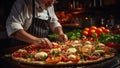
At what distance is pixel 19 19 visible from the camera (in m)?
3.50

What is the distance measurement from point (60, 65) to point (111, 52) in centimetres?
76

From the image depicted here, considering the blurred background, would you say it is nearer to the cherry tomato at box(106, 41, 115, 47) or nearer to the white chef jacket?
the white chef jacket

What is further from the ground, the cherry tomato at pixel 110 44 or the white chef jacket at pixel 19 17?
the white chef jacket at pixel 19 17

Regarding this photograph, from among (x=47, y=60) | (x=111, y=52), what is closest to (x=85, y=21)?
(x=111, y=52)

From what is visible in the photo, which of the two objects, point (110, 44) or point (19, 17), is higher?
point (19, 17)

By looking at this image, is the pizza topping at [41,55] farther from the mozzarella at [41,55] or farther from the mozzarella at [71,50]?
the mozzarella at [71,50]

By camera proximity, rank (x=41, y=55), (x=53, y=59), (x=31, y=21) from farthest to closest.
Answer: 1. (x=31, y=21)
2. (x=41, y=55)
3. (x=53, y=59)

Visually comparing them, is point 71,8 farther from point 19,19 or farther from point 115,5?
point 19,19

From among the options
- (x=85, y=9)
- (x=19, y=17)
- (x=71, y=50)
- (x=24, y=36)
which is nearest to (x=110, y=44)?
(x=71, y=50)

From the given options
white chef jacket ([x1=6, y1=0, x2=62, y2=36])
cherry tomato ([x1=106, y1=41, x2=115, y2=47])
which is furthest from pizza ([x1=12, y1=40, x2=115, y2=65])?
white chef jacket ([x1=6, y1=0, x2=62, y2=36])

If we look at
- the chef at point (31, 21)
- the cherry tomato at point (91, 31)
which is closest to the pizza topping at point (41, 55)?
the chef at point (31, 21)

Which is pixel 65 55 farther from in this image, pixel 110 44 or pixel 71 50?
pixel 110 44

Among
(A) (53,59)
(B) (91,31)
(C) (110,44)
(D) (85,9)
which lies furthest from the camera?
(D) (85,9)

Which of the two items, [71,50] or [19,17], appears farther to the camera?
[19,17]
